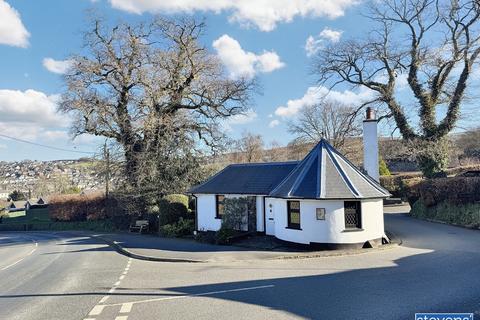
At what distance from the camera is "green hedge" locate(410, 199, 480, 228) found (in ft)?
71.4

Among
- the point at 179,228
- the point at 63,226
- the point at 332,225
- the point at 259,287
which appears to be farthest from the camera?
the point at 63,226

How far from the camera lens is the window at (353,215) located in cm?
1834

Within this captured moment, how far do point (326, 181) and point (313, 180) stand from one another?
61 cm

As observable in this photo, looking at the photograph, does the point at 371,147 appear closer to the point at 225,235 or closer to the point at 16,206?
the point at 225,235

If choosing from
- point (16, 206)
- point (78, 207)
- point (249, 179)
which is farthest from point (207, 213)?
point (16, 206)

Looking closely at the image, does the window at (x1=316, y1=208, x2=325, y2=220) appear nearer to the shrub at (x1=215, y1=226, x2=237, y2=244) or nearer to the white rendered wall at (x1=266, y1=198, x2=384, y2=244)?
the white rendered wall at (x1=266, y1=198, x2=384, y2=244)

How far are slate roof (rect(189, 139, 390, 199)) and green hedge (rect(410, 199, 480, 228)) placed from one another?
5755 millimetres

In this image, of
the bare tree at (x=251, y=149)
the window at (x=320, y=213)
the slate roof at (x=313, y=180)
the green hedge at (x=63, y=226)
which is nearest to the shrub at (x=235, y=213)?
the slate roof at (x=313, y=180)

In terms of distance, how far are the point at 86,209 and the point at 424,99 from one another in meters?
35.0

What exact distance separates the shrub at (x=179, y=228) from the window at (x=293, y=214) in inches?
360

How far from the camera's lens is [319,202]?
18172 mm

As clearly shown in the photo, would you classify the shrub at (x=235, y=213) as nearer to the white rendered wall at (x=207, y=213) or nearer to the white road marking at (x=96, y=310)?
the white rendered wall at (x=207, y=213)

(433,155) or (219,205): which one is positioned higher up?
(433,155)

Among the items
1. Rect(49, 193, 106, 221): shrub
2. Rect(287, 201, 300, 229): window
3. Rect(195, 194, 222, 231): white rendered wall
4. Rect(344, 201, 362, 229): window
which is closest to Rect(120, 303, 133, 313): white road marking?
Rect(287, 201, 300, 229): window
